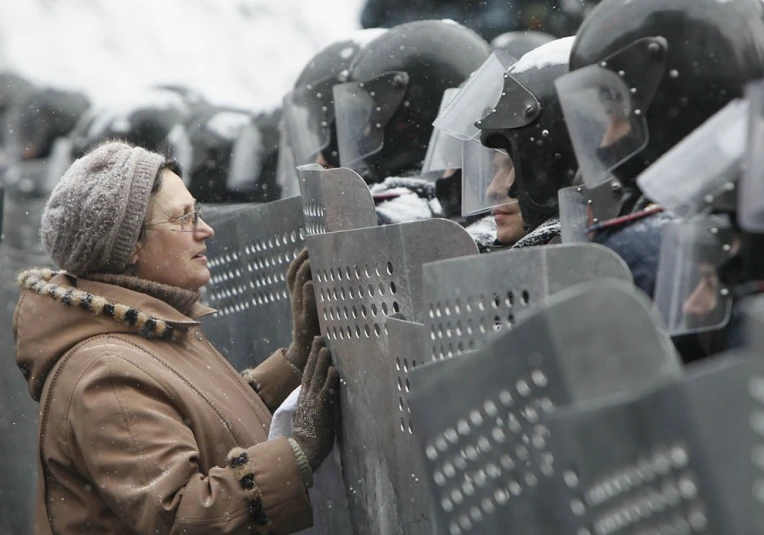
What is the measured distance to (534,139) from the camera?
2.92 m

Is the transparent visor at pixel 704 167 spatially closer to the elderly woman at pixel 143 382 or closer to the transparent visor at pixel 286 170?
the elderly woman at pixel 143 382

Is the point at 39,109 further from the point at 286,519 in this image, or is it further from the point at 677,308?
the point at 677,308

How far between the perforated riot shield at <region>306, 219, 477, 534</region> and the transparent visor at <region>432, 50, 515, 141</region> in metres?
0.65

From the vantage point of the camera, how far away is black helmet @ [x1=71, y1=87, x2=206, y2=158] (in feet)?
19.3

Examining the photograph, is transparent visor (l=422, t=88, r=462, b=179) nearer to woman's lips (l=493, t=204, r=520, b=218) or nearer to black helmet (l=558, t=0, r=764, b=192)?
woman's lips (l=493, t=204, r=520, b=218)

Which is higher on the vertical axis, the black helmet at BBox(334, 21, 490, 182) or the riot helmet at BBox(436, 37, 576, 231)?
the riot helmet at BBox(436, 37, 576, 231)

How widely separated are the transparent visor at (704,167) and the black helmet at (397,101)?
2.25 m

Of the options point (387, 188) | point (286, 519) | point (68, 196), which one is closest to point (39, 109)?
point (387, 188)

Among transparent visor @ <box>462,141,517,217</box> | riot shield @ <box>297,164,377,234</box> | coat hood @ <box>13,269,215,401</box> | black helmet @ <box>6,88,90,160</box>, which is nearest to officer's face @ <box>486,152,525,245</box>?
transparent visor @ <box>462,141,517,217</box>

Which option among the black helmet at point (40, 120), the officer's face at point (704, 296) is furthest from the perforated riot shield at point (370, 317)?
the black helmet at point (40, 120)

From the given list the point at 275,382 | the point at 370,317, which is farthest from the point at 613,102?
the point at 275,382

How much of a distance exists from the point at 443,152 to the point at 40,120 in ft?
13.8

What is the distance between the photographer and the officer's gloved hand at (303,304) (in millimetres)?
2885

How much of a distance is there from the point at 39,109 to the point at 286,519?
204 inches
